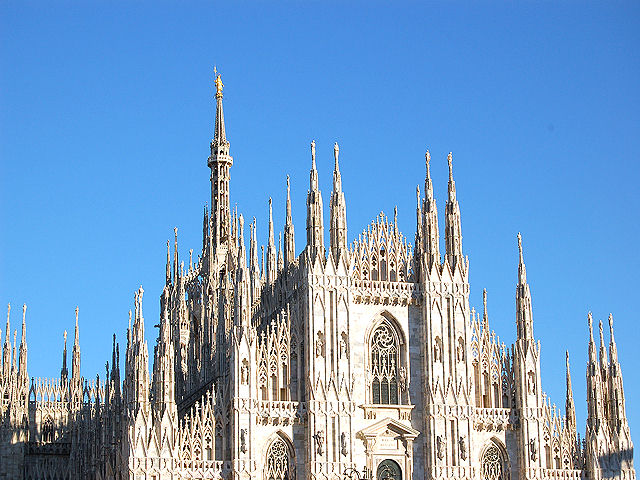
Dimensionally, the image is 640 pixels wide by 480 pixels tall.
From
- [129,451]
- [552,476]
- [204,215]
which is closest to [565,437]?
[552,476]

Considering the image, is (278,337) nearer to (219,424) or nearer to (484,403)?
(219,424)

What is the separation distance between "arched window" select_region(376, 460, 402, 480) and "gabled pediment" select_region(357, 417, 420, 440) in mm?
1533

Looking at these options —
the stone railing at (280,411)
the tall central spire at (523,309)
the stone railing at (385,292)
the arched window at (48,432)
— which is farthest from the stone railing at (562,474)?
the arched window at (48,432)

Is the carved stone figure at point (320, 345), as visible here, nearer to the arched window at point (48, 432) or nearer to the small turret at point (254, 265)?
the small turret at point (254, 265)

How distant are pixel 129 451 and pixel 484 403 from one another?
20.0 meters

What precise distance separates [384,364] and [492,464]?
26.4 ft

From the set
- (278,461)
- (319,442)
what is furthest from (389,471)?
(278,461)

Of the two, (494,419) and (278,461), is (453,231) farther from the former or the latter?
(278,461)

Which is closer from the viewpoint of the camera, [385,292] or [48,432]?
[385,292]

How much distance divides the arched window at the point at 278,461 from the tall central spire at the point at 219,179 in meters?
34.8

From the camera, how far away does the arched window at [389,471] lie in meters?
70.8

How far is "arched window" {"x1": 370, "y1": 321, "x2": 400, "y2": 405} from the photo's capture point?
2825 inches

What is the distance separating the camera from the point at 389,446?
71.0 metres

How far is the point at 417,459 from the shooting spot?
7125 centimetres
